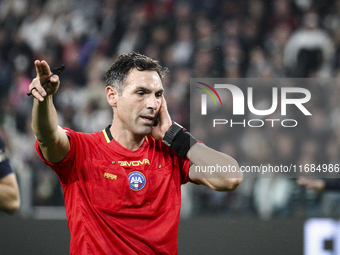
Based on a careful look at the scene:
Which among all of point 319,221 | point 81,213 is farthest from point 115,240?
point 319,221

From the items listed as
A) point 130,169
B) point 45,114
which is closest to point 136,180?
point 130,169

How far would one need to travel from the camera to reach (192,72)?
6.04 metres

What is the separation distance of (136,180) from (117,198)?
166mm

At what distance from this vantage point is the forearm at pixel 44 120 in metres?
2.09

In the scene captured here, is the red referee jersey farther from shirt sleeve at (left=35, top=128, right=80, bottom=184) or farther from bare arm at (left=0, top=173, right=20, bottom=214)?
bare arm at (left=0, top=173, right=20, bottom=214)

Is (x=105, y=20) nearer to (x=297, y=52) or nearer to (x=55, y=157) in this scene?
(x=297, y=52)

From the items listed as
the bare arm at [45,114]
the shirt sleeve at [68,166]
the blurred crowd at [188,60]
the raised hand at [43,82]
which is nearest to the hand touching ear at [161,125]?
the shirt sleeve at [68,166]

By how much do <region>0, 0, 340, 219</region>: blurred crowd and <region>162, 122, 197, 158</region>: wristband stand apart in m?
1.70

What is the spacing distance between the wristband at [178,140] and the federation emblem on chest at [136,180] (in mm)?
271

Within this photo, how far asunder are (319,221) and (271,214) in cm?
48

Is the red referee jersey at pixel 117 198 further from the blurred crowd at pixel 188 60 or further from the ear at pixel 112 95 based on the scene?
the blurred crowd at pixel 188 60

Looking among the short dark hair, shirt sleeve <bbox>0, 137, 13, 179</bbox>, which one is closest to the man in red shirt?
the short dark hair

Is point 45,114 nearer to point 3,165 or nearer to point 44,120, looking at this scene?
point 44,120

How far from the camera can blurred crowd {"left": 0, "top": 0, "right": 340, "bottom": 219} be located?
419 cm
